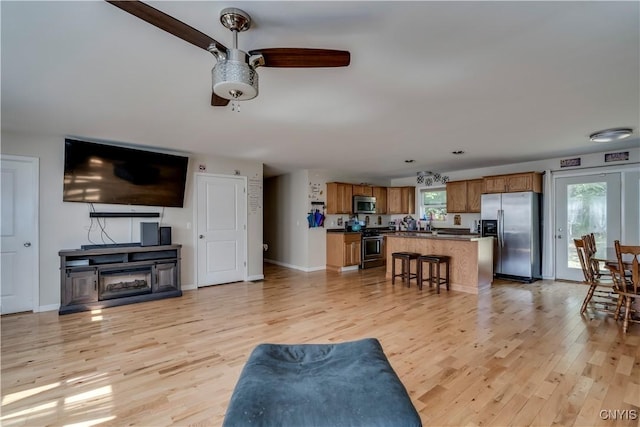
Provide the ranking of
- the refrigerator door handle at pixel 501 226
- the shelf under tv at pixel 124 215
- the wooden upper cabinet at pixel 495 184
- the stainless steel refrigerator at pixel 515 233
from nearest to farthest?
the shelf under tv at pixel 124 215
the stainless steel refrigerator at pixel 515 233
the refrigerator door handle at pixel 501 226
the wooden upper cabinet at pixel 495 184

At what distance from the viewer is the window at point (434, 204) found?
25.4ft

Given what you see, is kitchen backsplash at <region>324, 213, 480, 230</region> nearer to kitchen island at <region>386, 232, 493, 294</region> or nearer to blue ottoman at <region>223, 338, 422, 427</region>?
kitchen island at <region>386, 232, 493, 294</region>

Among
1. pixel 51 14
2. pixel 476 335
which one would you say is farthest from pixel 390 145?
pixel 51 14

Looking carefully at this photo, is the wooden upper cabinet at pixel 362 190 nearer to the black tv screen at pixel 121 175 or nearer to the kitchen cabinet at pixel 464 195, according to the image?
the kitchen cabinet at pixel 464 195

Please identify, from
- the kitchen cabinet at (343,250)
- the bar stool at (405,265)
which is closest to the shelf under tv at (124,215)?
the kitchen cabinet at (343,250)

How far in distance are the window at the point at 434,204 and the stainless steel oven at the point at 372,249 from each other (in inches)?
58.1

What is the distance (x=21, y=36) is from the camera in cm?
185

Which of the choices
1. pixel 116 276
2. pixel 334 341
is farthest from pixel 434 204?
pixel 116 276

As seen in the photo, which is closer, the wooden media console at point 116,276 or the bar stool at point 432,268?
the wooden media console at point 116,276

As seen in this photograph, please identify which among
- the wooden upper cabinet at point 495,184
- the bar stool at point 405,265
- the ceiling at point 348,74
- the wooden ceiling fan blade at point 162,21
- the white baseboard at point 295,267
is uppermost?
the ceiling at point 348,74

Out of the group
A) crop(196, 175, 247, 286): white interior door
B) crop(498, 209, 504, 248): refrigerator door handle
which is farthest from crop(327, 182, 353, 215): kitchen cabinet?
crop(498, 209, 504, 248): refrigerator door handle

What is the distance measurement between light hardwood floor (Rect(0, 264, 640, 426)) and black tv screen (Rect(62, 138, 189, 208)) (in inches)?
64.7

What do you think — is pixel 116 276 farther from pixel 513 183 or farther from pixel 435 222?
pixel 513 183

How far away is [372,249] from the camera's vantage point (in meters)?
7.48
